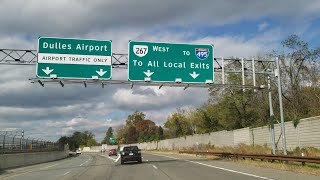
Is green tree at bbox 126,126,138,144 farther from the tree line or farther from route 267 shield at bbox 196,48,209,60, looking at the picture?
route 267 shield at bbox 196,48,209,60

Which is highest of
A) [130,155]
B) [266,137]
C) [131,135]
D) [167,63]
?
[167,63]

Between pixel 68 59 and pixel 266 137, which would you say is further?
pixel 266 137

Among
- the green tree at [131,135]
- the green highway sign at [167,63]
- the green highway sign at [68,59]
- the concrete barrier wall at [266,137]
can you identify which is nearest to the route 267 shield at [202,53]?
the green highway sign at [167,63]

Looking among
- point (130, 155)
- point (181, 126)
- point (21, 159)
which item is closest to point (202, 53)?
point (130, 155)

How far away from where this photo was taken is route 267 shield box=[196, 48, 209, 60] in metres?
30.9

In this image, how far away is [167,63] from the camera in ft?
98.6

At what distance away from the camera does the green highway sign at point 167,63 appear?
97.6 feet

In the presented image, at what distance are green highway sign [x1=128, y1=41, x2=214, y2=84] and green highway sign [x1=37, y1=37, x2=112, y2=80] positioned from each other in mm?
2521

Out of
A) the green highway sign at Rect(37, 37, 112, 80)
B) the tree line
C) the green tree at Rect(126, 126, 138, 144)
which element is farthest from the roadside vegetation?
the green tree at Rect(126, 126, 138, 144)

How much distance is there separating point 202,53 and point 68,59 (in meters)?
9.45

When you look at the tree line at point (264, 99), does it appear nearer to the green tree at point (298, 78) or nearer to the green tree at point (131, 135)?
the green tree at point (298, 78)

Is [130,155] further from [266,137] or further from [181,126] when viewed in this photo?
[181,126]

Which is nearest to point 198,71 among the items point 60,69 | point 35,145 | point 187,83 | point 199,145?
point 187,83

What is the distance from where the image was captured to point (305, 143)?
1369 inches
